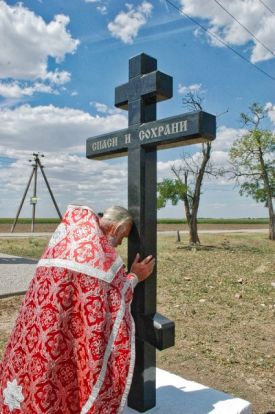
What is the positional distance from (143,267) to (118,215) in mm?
419

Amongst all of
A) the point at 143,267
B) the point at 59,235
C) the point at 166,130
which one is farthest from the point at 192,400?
the point at 166,130

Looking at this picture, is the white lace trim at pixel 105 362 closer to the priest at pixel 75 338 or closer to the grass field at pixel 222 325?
the priest at pixel 75 338

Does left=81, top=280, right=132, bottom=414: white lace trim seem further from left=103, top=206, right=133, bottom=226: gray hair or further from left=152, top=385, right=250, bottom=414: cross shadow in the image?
left=152, top=385, right=250, bottom=414: cross shadow

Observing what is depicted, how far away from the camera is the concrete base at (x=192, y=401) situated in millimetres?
3171

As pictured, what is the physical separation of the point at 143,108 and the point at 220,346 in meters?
3.55

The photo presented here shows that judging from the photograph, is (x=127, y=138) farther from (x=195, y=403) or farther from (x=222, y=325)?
(x=222, y=325)

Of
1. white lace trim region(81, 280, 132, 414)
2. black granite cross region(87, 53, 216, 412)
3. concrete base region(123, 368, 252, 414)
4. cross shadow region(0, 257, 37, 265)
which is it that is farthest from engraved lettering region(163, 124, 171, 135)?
cross shadow region(0, 257, 37, 265)

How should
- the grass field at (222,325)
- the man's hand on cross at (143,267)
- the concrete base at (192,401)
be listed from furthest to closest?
the grass field at (222,325) < the concrete base at (192,401) < the man's hand on cross at (143,267)

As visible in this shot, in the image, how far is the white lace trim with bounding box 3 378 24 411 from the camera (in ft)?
7.81

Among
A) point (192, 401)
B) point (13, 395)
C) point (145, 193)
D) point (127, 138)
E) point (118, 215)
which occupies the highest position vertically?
point (127, 138)

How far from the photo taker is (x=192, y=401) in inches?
130

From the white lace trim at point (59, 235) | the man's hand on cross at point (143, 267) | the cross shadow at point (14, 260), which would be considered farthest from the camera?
the cross shadow at point (14, 260)

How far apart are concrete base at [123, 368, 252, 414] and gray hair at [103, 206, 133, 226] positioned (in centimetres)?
150

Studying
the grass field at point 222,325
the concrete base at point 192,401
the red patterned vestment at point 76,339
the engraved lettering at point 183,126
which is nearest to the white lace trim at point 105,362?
the red patterned vestment at point 76,339
